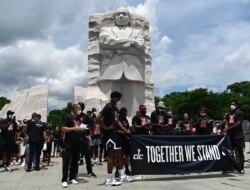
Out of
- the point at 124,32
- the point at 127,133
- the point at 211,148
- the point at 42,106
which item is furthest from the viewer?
the point at 42,106

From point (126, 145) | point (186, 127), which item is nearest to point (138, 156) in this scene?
point (126, 145)

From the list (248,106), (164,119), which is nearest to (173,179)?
(164,119)

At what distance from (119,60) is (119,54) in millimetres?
265

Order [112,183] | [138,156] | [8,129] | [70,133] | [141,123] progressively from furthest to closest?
[8,129]
[141,123]
[138,156]
[70,133]
[112,183]

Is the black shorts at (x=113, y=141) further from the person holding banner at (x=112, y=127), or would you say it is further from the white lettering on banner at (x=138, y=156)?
the white lettering on banner at (x=138, y=156)

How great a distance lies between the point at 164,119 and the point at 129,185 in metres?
2.62

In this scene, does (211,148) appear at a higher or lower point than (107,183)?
higher

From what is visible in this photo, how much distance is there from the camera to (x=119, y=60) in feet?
57.1

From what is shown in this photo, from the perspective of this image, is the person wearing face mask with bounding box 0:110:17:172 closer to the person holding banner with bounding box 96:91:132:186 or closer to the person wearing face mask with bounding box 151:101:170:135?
the person wearing face mask with bounding box 151:101:170:135

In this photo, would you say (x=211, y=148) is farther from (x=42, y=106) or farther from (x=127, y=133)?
(x=42, y=106)

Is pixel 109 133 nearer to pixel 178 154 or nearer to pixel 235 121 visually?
pixel 178 154

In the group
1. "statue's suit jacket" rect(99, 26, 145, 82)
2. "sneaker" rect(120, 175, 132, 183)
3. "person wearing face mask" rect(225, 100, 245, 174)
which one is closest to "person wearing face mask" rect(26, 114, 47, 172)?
"sneaker" rect(120, 175, 132, 183)

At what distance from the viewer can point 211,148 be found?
8.84 m

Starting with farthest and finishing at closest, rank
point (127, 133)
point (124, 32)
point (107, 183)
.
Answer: point (124, 32), point (127, 133), point (107, 183)
